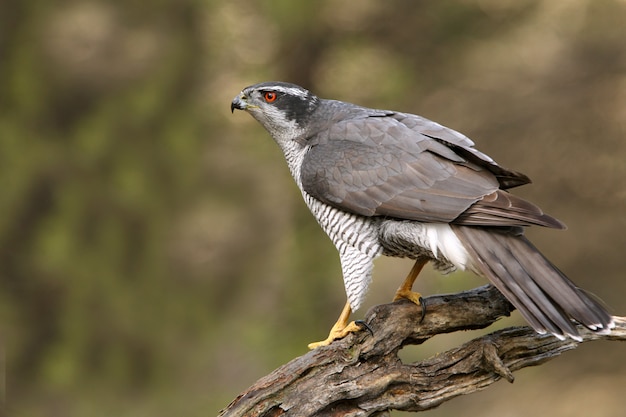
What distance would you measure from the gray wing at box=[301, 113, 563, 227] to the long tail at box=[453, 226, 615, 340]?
0.44 feet

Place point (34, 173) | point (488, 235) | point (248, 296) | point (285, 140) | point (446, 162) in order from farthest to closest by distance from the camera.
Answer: point (248, 296), point (34, 173), point (285, 140), point (446, 162), point (488, 235)

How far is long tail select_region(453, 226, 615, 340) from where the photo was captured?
3461 millimetres

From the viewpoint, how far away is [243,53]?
25.9ft

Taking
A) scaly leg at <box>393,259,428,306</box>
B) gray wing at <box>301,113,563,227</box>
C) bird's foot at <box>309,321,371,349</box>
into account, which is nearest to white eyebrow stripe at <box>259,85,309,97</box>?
gray wing at <box>301,113,563,227</box>

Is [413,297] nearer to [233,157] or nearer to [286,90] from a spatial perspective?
[286,90]

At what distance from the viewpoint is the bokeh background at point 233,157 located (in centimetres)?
767

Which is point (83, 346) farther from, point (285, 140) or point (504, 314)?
point (504, 314)

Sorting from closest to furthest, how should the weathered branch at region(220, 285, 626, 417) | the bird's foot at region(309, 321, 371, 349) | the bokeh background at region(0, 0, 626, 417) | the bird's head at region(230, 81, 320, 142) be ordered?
the weathered branch at region(220, 285, 626, 417)
the bird's foot at region(309, 321, 371, 349)
the bird's head at region(230, 81, 320, 142)
the bokeh background at region(0, 0, 626, 417)

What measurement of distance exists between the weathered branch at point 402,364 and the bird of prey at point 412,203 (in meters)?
0.13

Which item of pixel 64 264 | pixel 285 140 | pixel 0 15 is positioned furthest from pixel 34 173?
pixel 285 140

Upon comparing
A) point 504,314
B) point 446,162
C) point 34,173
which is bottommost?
point 504,314

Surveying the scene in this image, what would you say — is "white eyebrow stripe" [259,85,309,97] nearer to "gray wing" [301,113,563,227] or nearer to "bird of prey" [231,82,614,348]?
"bird of prey" [231,82,614,348]

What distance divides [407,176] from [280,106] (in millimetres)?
1025

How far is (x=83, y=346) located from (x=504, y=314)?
5006 millimetres
